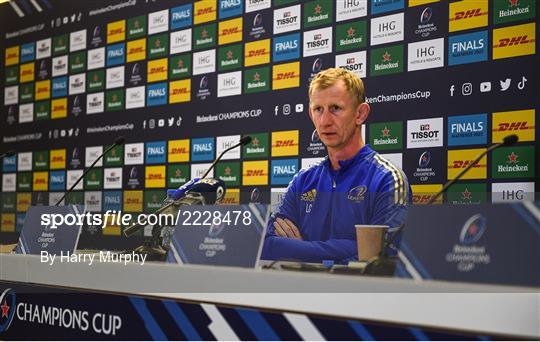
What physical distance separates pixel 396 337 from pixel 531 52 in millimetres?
2201

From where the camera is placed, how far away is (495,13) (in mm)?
2994

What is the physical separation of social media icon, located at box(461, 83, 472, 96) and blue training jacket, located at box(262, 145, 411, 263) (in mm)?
791

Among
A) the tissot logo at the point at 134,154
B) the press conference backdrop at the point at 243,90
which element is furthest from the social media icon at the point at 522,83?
the tissot logo at the point at 134,154

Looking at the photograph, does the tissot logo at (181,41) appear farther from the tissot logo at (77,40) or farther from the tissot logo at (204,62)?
the tissot logo at (77,40)

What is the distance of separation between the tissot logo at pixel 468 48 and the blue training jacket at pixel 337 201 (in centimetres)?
87

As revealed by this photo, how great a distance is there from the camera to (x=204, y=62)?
421 centimetres

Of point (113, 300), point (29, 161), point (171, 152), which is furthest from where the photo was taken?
point (29, 161)

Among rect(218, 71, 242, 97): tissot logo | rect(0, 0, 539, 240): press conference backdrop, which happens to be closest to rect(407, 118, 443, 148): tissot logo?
rect(0, 0, 539, 240): press conference backdrop

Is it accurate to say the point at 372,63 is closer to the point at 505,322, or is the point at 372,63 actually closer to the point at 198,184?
the point at 198,184

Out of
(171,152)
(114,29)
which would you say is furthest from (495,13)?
(114,29)

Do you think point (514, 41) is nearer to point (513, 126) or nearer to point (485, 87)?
point (485, 87)

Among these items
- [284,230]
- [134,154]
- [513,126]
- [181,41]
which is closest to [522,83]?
[513,126]

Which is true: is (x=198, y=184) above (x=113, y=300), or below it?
above

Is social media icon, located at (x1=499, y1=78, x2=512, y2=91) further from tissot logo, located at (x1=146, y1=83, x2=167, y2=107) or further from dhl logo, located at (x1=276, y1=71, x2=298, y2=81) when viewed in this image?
tissot logo, located at (x1=146, y1=83, x2=167, y2=107)
